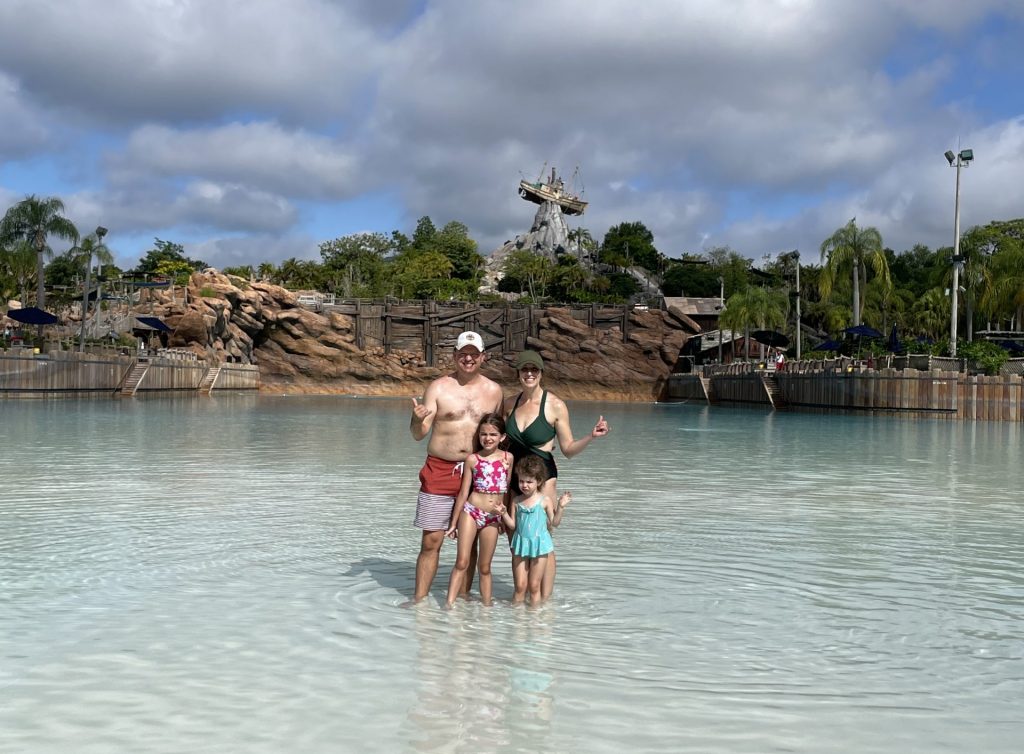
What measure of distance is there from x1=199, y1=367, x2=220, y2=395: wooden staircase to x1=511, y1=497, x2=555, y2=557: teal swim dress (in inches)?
2144

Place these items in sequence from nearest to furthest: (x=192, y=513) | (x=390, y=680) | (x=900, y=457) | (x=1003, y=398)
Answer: (x=390, y=680), (x=192, y=513), (x=900, y=457), (x=1003, y=398)

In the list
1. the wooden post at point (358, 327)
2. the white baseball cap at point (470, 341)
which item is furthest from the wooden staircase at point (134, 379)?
the white baseball cap at point (470, 341)

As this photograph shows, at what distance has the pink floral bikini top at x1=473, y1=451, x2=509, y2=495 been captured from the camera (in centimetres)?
625

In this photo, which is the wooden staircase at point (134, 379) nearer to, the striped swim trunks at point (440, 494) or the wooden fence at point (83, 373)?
the wooden fence at point (83, 373)

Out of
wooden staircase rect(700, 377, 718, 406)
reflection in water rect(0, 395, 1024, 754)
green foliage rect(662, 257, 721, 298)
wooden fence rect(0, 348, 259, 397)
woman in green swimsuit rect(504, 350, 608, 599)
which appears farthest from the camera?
green foliage rect(662, 257, 721, 298)

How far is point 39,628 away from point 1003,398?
38907mm

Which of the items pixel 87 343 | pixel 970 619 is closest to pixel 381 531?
pixel 970 619

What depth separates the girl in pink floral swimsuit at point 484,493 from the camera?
6.25 metres

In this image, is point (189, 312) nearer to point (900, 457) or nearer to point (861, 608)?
point (900, 457)

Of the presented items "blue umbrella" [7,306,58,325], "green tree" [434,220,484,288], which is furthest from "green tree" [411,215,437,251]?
"blue umbrella" [7,306,58,325]

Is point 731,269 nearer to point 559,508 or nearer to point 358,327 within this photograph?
point 358,327

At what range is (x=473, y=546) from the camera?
659 cm

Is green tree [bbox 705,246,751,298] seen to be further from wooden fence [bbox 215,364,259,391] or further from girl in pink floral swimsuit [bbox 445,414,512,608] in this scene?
girl in pink floral swimsuit [bbox 445,414,512,608]

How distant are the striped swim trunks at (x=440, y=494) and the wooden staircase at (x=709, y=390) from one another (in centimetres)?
5801
